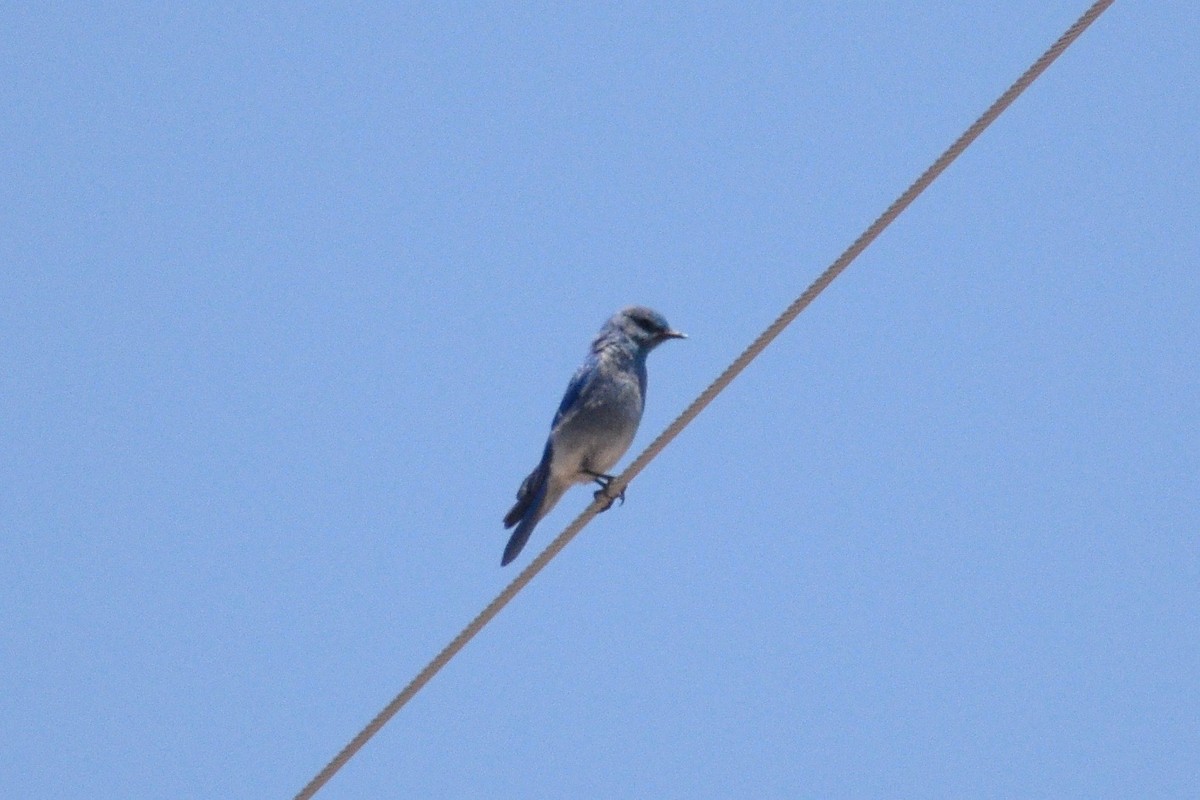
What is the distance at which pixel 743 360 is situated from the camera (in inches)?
280

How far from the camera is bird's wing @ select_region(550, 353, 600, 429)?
1027 centimetres

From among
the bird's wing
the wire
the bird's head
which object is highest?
the bird's head

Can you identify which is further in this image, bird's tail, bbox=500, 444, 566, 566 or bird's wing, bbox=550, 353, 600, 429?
bird's wing, bbox=550, 353, 600, 429

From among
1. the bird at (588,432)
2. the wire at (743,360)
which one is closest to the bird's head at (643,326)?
the bird at (588,432)

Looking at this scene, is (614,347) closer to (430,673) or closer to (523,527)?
(523,527)

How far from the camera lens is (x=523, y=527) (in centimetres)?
989

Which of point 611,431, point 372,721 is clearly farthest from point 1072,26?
point 611,431

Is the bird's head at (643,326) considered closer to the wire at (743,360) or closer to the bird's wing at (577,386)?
the bird's wing at (577,386)

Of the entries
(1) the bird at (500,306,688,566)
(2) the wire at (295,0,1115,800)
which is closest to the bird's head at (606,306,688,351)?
(1) the bird at (500,306,688,566)

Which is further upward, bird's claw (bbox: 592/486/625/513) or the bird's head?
the bird's head

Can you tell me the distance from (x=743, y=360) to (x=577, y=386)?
3.31 meters

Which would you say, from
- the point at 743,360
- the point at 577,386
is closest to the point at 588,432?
the point at 577,386

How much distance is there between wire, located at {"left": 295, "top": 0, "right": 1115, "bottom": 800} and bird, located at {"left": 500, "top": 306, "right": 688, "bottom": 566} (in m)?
2.44

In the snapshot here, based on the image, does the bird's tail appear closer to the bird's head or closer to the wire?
the bird's head
